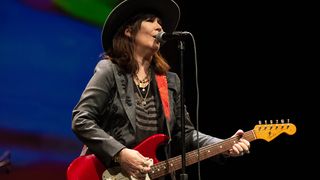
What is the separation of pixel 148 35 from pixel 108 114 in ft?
1.60

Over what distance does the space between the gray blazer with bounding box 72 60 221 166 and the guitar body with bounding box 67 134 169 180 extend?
47 millimetres

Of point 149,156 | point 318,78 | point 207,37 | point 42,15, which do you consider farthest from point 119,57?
point 318,78

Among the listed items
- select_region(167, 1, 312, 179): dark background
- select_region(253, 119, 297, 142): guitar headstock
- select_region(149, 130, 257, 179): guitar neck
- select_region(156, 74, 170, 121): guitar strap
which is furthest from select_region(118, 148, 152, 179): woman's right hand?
select_region(167, 1, 312, 179): dark background

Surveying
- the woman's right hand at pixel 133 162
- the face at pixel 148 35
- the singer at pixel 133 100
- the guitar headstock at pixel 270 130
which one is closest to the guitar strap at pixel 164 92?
the singer at pixel 133 100

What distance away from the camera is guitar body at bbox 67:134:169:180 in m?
2.36

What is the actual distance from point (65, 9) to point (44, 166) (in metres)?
1.10

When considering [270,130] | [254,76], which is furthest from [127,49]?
[254,76]

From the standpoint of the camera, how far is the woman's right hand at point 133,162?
7.55 ft

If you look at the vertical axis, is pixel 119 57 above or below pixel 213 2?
below

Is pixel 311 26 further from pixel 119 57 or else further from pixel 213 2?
pixel 119 57

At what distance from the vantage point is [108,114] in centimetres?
258

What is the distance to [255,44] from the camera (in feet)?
13.2

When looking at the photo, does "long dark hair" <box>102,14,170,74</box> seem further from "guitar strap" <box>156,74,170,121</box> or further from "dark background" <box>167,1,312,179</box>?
"dark background" <box>167,1,312,179</box>

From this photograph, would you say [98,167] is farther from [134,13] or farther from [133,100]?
[134,13]
